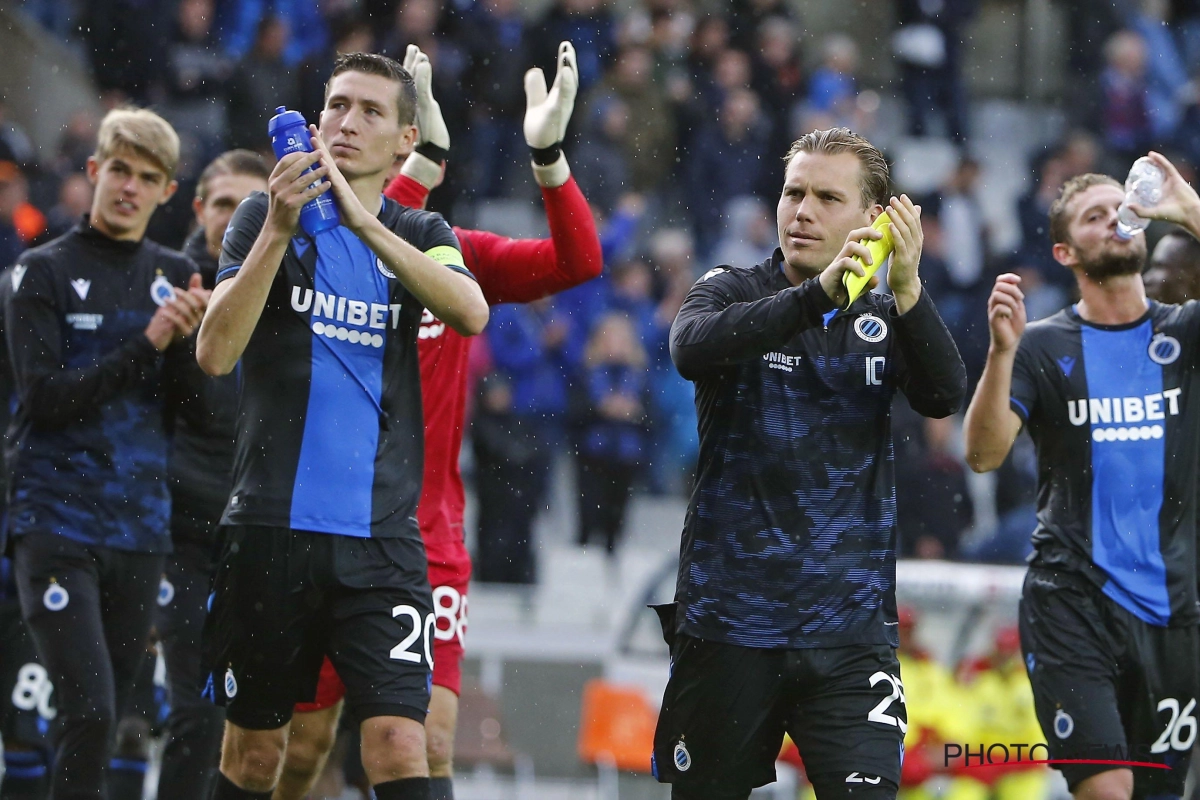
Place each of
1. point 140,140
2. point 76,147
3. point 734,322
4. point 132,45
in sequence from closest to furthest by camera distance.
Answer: point 734,322
point 140,140
point 76,147
point 132,45

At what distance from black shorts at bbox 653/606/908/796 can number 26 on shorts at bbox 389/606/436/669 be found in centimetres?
73

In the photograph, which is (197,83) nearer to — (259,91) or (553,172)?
(259,91)

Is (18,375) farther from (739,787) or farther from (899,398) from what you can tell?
(899,398)

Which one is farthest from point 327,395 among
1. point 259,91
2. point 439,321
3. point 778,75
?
point 778,75

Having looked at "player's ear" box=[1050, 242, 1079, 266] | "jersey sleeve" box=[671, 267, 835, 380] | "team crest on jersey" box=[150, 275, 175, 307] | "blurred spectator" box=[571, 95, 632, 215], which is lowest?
"jersey sleeve" box=[671, 267, 835, 380]

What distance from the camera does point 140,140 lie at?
6.46 metres

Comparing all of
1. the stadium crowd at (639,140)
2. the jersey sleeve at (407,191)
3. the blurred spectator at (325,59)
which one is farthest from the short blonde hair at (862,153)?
the blurred spectator at (325,59)

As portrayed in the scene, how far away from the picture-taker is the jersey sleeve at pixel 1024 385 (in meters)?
5.82

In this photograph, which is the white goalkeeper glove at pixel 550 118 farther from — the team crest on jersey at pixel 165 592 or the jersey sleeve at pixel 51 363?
the team crest on jersey at pixel 165 592

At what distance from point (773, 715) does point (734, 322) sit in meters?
1.12

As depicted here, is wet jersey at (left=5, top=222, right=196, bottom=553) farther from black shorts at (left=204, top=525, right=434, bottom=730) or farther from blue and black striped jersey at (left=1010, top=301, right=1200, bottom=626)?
blue and black striped jersey at (left=1010, top=301, right=1200, bottom=626)

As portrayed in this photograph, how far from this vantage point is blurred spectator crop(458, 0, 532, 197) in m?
14.4

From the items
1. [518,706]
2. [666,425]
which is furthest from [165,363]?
[666,425]

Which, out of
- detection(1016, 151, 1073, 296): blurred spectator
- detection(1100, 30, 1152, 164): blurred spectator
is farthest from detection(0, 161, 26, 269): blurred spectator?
detection(1100, 30, 1152, 164): blurred spectator
